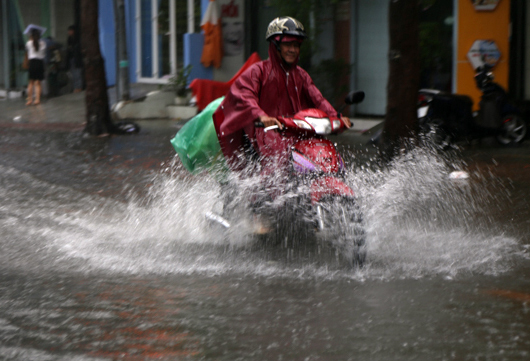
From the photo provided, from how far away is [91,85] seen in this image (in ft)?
46.5

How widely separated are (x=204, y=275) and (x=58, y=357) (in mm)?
1697

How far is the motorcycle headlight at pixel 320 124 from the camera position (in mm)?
5566

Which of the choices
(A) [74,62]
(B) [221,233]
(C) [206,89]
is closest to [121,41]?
(C) [206,89]

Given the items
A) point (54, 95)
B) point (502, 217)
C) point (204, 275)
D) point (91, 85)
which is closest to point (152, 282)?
point (204, 275)

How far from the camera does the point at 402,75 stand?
386 inches

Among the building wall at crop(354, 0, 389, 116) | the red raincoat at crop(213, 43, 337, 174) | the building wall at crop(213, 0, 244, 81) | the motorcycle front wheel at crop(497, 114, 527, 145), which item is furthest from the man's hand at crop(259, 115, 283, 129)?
the building wall at crop(213, 0, 244, 81)

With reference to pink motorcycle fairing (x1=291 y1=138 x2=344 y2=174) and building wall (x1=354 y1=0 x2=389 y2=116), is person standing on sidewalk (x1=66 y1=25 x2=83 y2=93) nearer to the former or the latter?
building wall (x1=354 y1=0 x2=389 y2=116)

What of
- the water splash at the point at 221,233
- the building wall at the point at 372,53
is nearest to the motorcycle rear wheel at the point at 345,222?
the water splash at the point at 221,233

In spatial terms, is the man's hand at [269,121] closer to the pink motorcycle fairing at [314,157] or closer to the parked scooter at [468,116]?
the pink motorcycle fairing at [314,157]

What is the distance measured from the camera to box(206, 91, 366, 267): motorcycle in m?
5.45

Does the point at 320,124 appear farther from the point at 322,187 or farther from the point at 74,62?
the point at 74,62

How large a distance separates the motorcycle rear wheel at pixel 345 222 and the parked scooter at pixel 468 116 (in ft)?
20.8

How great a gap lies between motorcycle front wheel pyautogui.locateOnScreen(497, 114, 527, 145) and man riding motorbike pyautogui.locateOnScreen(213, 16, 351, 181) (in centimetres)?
646

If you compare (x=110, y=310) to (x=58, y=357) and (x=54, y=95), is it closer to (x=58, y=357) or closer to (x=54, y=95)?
(x=58, y=357)
